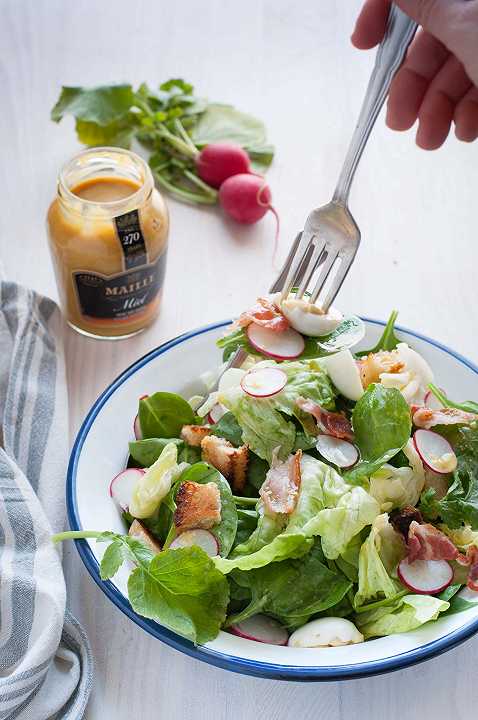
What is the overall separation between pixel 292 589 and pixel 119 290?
2.56 ft

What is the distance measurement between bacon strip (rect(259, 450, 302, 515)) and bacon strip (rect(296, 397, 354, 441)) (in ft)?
0.22

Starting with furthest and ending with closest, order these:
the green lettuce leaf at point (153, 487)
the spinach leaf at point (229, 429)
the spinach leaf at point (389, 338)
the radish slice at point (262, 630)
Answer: the spinach leaf at point (389, 338), the spinach leaf at point (229, 429), the green lettuce leaf at point (153, 487), the radish slice at point (262, 630)

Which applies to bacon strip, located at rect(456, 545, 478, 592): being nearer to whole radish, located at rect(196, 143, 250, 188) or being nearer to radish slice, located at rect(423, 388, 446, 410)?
radish slice, located at rect(423, 388, 446, 410)

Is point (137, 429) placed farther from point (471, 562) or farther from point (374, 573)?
point (471, 562)

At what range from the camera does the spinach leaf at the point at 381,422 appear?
1457mm

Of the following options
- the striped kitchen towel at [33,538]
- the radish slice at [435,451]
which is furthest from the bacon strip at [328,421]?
the striped kitchen towel at [33,538]

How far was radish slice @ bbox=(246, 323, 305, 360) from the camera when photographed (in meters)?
1.52

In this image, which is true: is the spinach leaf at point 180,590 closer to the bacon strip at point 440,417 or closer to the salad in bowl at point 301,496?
the salad in bowl at point 301,496

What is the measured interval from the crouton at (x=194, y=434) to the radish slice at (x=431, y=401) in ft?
1.27

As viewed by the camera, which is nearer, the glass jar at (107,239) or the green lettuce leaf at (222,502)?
the green lettuce leaf at (222,502)

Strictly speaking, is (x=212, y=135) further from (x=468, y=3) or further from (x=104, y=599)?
(x=104, y=599)

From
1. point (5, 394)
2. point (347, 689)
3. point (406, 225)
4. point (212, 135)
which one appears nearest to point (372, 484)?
point (347, 689)

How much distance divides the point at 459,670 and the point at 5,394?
95 cm

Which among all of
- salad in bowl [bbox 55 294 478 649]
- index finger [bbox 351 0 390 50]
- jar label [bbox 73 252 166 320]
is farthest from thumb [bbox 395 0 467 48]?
jar label [bbox 73 252 166 320]
